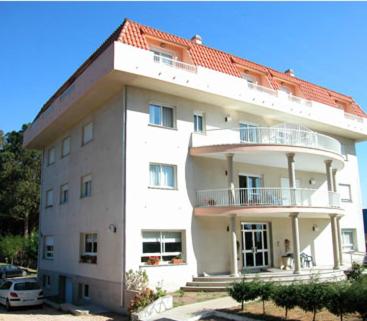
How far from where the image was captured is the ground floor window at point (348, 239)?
26.8 m

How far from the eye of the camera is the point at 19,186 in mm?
49281

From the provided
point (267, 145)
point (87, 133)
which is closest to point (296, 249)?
point (267, 145)

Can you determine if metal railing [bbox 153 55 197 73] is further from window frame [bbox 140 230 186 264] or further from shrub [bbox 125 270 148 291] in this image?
shrub [bbox 125 270 148 291]

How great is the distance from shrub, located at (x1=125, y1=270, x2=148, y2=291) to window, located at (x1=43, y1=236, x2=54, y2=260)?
33.0 ft

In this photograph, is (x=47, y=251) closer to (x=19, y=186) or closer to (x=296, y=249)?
(x=296, y=249)

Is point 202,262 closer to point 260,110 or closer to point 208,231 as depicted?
point 208,231

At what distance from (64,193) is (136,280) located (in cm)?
1006

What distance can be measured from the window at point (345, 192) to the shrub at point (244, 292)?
17.0m

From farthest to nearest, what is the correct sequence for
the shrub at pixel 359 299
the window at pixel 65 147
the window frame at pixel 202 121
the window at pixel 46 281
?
1. the window at pixel 46 281
2. the window at pixel 65 147
3. the window frame at pixel 202 121
4. the shrub at pixel 359 299

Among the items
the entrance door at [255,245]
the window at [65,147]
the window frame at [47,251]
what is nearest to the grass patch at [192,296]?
the entrance door at [255,245]

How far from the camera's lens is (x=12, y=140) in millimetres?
55188

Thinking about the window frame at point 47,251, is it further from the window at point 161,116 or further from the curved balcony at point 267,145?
the curved balcony at point 267,145

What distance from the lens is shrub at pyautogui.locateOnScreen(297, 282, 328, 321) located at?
10.6m

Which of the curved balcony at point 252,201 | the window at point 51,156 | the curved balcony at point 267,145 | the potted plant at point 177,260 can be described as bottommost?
the potted plant at point 177,260
